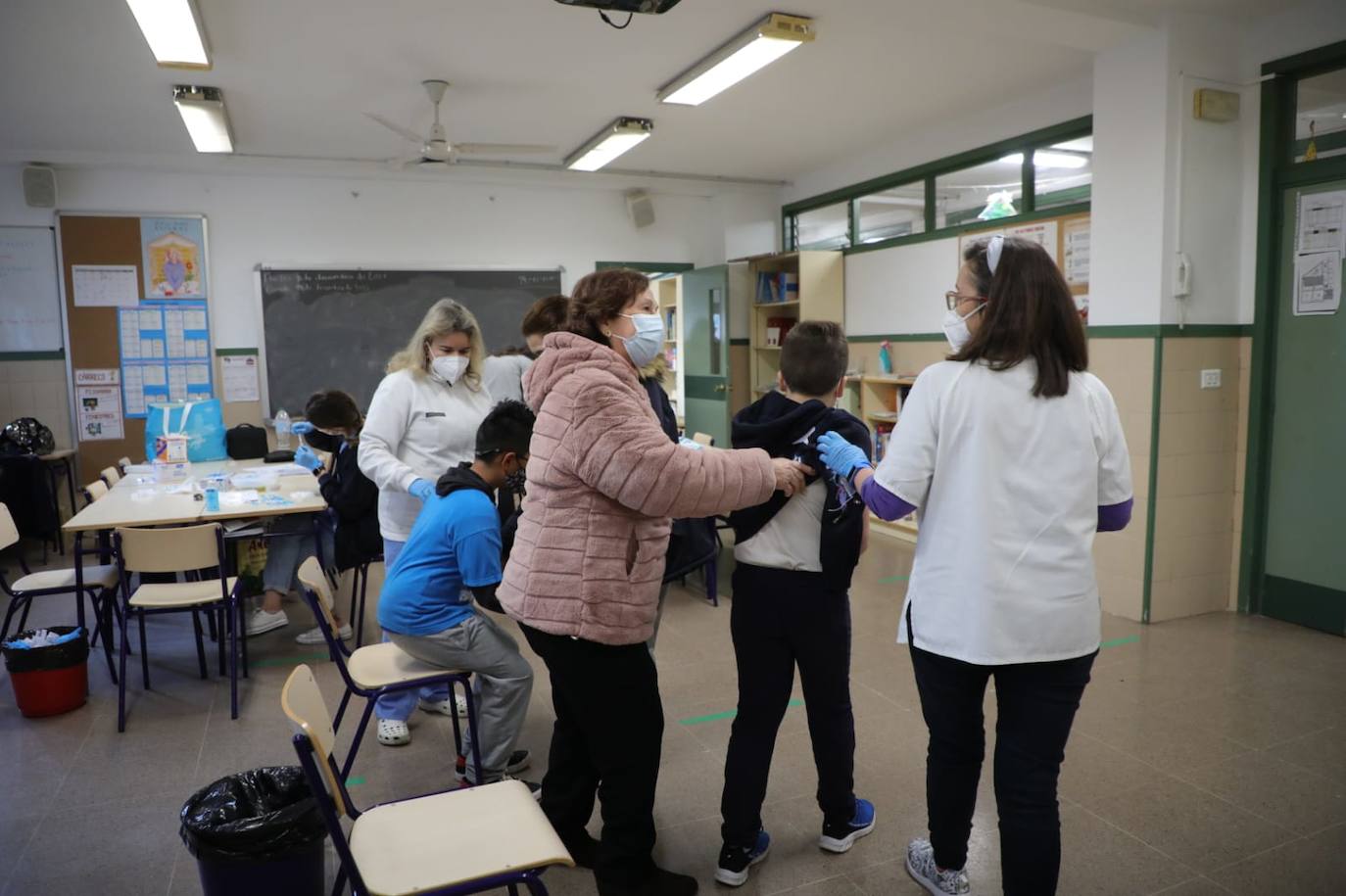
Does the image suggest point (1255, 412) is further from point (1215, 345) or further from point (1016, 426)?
point (1016, 426)

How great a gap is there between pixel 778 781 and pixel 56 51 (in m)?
4.72

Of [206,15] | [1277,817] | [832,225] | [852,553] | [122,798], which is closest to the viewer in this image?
[852,553]

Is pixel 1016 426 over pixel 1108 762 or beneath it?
over

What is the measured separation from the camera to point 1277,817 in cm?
249

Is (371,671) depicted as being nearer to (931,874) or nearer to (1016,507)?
(931,874)

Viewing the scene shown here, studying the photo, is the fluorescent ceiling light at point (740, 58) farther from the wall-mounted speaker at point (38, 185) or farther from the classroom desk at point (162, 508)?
the wall-mounted speaker at point (38, 185)

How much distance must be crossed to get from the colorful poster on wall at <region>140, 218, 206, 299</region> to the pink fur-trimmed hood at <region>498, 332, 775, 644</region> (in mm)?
6002

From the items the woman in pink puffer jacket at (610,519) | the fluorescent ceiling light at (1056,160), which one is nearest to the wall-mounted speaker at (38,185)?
the woman in pink puffer jacket at (610,519)

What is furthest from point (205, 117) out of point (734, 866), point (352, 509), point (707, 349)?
point (734, 866)

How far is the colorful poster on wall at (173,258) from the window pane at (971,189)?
5.54 meters

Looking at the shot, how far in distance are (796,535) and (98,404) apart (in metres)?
6.49

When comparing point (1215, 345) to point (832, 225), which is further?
point (832, 225)

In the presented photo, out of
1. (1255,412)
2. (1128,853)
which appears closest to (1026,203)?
(1255,412)

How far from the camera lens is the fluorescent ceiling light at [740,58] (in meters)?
4.00
